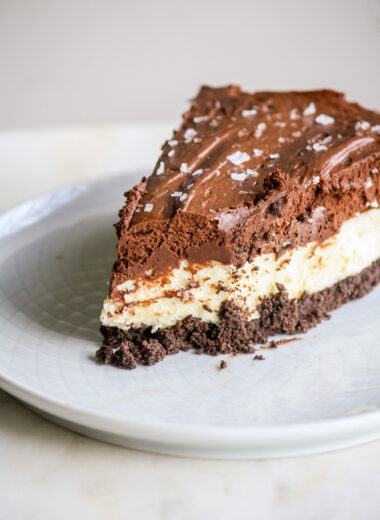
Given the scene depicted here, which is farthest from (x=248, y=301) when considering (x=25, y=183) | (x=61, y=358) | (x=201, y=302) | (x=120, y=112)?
(x=120, y=112)

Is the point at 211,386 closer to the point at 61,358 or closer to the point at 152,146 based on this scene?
the point at 61,358

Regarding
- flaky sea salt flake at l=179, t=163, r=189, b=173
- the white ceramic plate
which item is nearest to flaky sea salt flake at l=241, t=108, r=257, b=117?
flaky sea salt flake at l=179, t=163, r=189, b=173

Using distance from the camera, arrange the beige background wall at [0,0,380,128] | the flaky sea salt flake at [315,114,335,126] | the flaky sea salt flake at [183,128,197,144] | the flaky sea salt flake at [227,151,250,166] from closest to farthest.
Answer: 1. the flaky sea salt flake at [227,151,250,166]
2. the flaky sea salt flake at [183,128,197,144]
3. the flaky sea salt flake at [315,114,335,126]
4. the beige background wall at [0,0,380,128]

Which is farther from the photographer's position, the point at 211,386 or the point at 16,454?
the point at 211,386

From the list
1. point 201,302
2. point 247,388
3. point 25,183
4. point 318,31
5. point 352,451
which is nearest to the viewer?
point 352,451

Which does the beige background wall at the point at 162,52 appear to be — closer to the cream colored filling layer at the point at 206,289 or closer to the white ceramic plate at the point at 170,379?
the white ceramic plate at the point at 170,379

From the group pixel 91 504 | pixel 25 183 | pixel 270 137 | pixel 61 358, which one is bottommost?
pixel 91 504

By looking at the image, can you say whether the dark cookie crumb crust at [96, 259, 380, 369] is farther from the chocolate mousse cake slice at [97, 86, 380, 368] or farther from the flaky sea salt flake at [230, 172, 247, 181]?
the flaky sea salt flake at [230, 172, 247, 181]

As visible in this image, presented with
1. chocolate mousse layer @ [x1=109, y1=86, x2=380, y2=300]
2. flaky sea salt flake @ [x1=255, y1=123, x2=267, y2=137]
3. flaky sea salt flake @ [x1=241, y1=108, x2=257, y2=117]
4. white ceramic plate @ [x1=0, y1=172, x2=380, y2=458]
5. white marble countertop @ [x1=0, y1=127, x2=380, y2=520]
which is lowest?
white marble countertop @ [x1=0, y1=127, x2=380, y2=520]

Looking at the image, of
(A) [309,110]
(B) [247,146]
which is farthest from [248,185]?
(A) [309,110]
